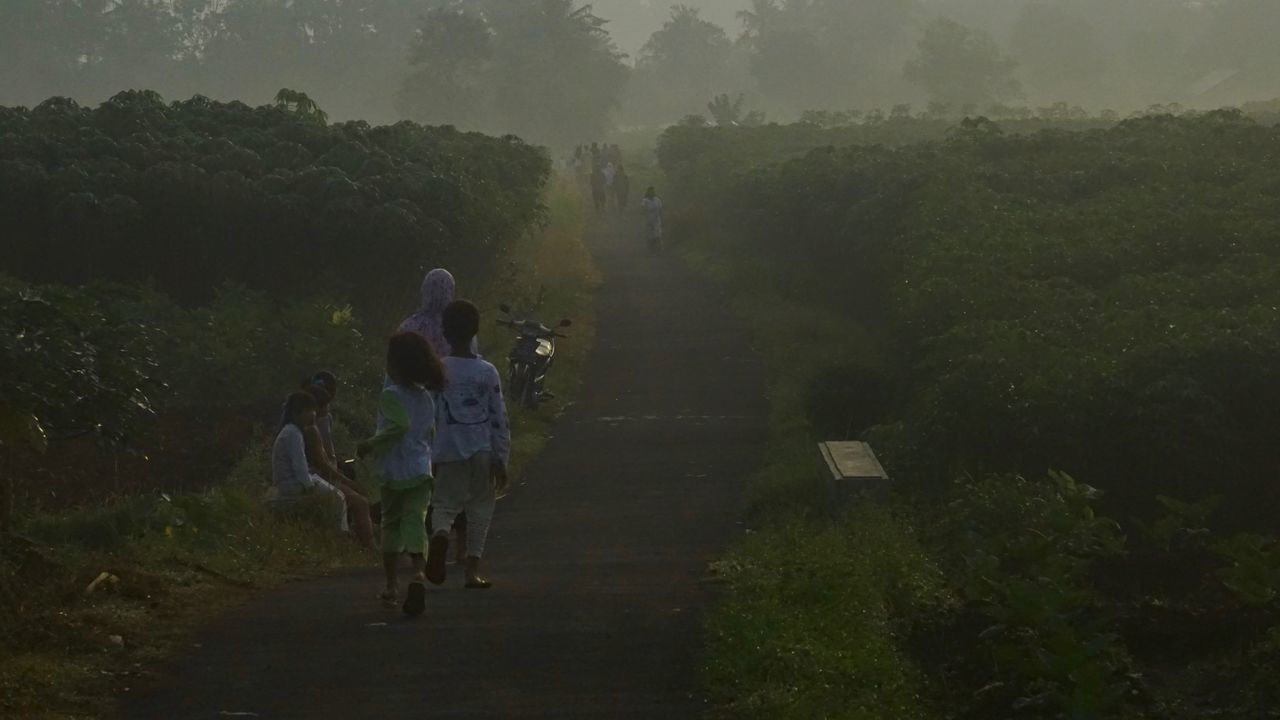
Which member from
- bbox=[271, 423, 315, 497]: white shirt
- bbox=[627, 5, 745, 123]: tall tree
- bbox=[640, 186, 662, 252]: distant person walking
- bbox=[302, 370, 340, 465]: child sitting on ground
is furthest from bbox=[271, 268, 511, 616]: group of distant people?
bbox=[627, 5, 745, 123]: tall tree

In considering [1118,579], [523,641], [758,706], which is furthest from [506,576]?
[1118,579]

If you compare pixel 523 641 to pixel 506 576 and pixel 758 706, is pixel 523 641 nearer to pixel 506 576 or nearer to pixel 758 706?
pixel 758 706

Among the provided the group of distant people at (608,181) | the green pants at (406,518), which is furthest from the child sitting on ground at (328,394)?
the group of distant people at (608,181)

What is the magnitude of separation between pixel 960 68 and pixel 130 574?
2775 inches

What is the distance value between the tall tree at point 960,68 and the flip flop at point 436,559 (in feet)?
224

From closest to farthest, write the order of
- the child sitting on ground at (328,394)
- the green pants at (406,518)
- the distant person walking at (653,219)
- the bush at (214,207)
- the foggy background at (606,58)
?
the green pants at (406,518)
the child sitting on ground at (328,394)
the bush at (214,207)
the distant person walking at (653,219)
the foggy background at (606,58)

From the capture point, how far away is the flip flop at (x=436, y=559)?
986 cm

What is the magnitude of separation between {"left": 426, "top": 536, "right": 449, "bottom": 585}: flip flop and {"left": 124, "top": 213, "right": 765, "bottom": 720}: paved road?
0.15 m

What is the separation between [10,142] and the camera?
73.0ft

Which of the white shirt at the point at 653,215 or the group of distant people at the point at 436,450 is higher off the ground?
the white shirt at the point at 653,215

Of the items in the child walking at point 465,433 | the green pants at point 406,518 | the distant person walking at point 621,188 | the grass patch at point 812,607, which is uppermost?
the distant person walking at point 621,188

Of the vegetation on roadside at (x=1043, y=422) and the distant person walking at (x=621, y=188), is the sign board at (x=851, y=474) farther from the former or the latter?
the distant person walking at (x=621, y=188)

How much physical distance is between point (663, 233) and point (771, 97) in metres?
51.8

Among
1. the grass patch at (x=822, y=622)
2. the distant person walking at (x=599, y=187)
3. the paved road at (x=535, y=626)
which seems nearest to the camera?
the paved road at (x=535, y=626)
